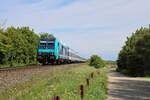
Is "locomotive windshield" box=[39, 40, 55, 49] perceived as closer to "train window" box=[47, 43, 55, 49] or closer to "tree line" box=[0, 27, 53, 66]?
"train window" box=[47, 43, 55, 49]

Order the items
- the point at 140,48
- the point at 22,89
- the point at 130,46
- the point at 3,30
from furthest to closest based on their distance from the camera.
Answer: the point at 130,46 → the point at 3,30 → the point at 140,48 → the point at 22,89

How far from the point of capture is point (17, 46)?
42.8m

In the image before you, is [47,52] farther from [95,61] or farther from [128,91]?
[95,61]

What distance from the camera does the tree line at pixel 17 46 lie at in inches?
1460

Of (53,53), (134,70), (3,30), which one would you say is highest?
(3,30)

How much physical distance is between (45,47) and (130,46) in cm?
3708

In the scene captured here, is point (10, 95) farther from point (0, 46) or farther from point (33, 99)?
point (0, 46)

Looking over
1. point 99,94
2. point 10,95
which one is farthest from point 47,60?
point 10,95

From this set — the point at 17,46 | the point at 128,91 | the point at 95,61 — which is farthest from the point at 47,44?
the point at 95,61

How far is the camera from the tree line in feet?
122

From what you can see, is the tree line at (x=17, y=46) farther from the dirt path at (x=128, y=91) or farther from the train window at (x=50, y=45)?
the dirt path at (x=128, y=91)

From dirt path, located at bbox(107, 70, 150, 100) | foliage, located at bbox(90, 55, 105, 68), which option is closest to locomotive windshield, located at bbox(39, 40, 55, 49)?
dirt path, located at bbox(107, 70, 150, 100)

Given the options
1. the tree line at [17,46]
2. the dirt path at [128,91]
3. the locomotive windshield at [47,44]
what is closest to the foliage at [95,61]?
the tree line at [17,46]

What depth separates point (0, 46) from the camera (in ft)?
117
